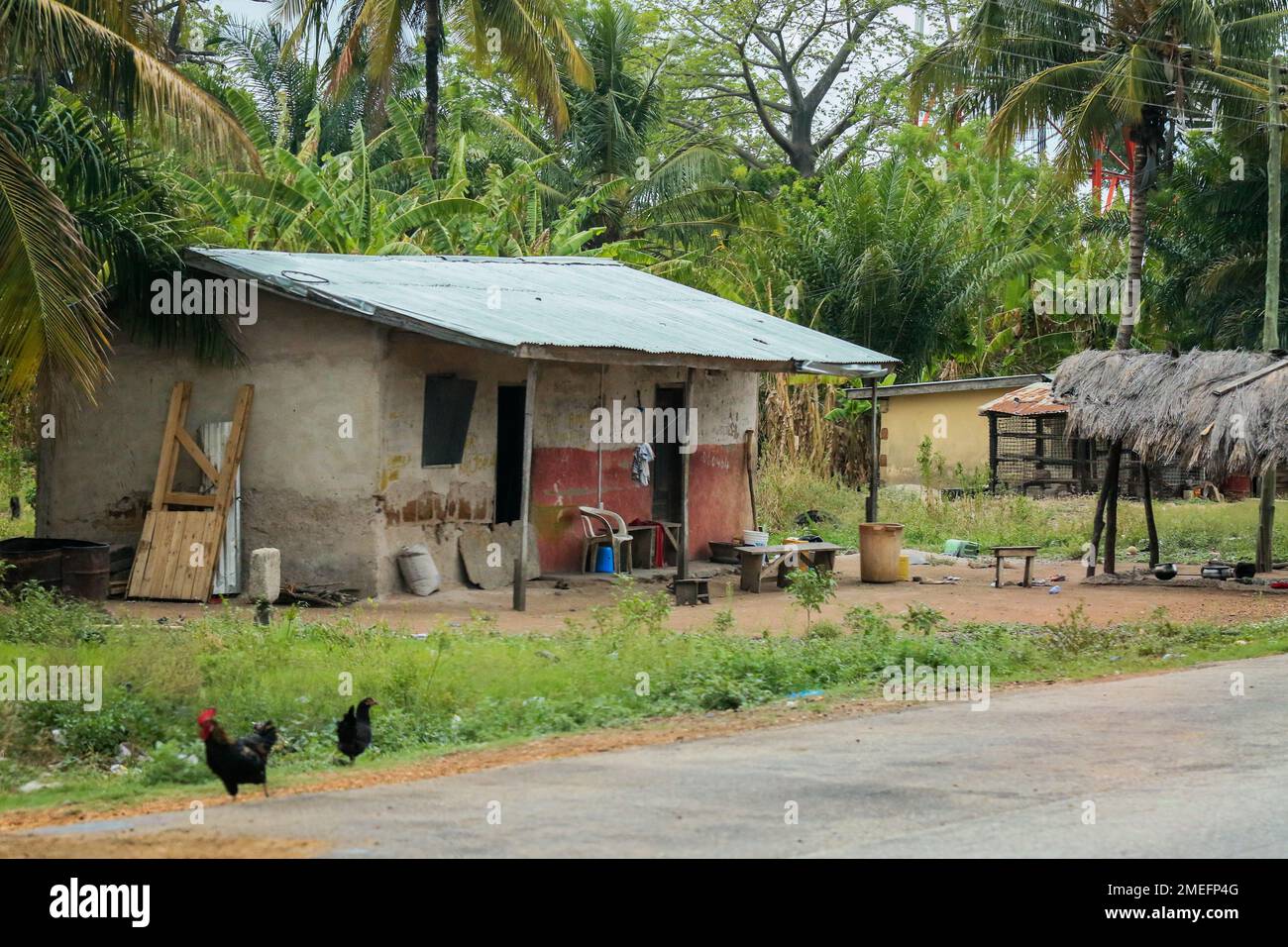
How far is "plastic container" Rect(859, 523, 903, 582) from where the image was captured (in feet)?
63.1

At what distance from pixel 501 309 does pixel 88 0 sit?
5.34 metres

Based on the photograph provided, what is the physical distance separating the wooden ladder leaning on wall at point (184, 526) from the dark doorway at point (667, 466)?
5.89m

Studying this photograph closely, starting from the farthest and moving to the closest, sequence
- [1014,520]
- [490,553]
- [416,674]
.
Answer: [1014,520] < [490,553] < [416,674]

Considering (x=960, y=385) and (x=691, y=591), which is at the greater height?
(x=960, y=385)

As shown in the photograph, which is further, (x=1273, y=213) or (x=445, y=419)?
(x=1273, y=213)

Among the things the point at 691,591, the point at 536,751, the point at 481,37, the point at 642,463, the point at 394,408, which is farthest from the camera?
the point at 481,37

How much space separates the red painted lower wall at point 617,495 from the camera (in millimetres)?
18266

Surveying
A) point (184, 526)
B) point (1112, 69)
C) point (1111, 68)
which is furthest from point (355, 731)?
point (1111, 68)

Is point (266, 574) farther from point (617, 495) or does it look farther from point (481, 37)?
point (481, 37)

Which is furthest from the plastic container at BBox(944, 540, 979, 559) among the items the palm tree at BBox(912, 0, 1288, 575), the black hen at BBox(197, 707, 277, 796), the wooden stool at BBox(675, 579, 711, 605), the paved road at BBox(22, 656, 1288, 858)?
the black hen at BBox(197, 707, 277, 796)

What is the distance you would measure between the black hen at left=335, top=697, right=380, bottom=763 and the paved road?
627mm

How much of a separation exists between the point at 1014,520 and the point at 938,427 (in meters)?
9.33

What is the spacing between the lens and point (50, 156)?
14.8 meters
